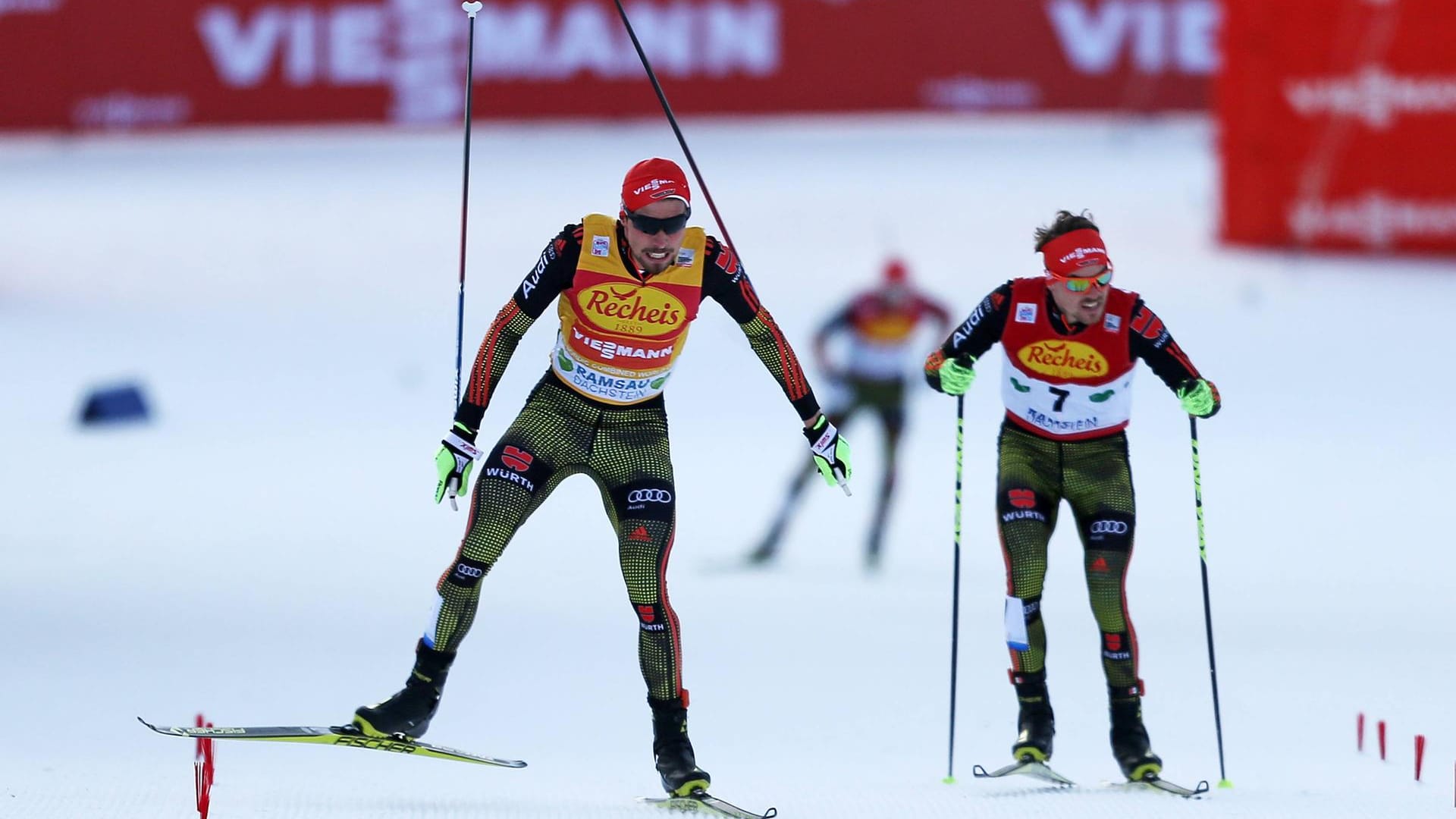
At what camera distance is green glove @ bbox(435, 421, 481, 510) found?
5766 mm

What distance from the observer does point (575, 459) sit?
5.88 meters

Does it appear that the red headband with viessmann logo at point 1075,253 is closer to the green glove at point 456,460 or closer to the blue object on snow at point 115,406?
the green glove at point 456,460

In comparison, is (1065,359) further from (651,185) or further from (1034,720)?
(651,185)

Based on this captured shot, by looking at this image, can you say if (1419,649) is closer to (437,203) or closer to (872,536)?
(872,536)

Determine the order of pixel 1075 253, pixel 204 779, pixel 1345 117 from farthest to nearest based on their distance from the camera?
pixel 1345 117, pixel 1075 253, pixel 204 779

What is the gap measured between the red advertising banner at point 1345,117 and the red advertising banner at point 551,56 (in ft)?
9.13

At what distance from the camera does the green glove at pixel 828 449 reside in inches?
236

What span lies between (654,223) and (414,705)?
1601mm

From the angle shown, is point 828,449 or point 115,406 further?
point 115,406

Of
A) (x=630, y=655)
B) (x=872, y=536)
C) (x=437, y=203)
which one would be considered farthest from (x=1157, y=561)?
(x=437, y=203)

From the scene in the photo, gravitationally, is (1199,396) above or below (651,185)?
below

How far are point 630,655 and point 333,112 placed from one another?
39.2 ft

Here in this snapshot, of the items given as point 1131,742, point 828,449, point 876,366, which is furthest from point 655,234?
point 876,366

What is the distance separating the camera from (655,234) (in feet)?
18.5
